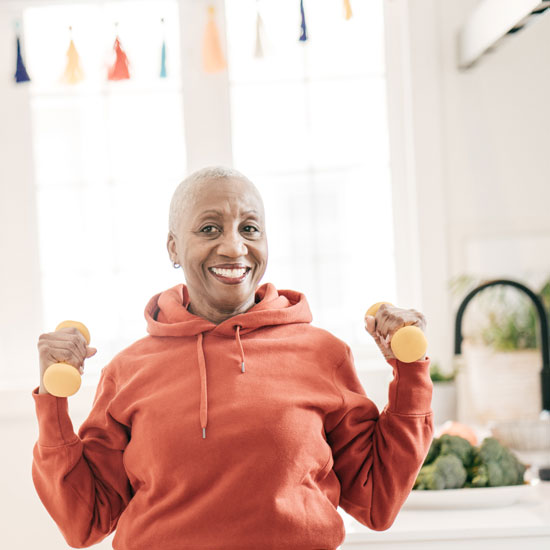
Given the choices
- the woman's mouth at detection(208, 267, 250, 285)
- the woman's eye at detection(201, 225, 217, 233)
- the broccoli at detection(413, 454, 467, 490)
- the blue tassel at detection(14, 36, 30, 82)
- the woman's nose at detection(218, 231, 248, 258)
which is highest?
the blue tassel at detection(14, 36, 30, 82)

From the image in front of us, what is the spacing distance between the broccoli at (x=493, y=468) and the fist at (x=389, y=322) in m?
0.58

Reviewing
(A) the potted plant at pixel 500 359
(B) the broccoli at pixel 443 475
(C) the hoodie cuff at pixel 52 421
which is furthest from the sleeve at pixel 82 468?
(A) the potted plant at pixel 500 359

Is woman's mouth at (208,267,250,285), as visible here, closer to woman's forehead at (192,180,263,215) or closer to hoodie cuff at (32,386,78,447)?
woman's forehead at (192,180,263,215)

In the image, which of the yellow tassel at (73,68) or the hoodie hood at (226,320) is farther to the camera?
the yellow tassel at (73,68)

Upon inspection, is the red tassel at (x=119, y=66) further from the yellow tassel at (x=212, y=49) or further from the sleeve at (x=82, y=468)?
the sleeve at (x=82, y=468)

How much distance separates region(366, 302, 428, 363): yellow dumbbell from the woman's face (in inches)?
10.2

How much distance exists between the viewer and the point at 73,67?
8.02ft

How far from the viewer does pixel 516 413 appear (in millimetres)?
2266

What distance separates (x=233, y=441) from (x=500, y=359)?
4.38 feet

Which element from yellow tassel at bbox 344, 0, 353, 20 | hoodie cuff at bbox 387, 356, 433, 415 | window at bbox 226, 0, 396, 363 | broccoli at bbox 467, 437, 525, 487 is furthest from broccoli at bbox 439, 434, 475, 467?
yellow tassel at bbox 344, 0, 353, 20

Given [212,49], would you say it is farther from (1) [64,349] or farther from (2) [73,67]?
(1) [64,349]

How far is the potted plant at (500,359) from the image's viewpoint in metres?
2.27

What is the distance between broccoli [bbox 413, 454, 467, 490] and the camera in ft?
5.38

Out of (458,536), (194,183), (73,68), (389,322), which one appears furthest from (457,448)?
(73,68)
